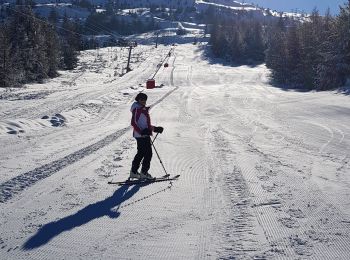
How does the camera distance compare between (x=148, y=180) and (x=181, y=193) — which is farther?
(x=148, y=180)

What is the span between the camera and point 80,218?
679 cm

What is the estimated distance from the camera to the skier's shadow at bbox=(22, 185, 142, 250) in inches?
234

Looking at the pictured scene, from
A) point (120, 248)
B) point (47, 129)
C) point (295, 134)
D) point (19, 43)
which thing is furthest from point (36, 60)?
point (120, 248)

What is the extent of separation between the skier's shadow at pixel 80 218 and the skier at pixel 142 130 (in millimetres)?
704

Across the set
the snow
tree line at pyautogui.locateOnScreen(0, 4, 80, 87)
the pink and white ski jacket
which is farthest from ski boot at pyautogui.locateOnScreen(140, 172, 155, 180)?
tree line at pyautogui.locateOnScreen(0, 4, 80, 87)

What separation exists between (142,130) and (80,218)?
2.59 metres

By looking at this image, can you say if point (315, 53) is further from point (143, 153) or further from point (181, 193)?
point (181, 193)

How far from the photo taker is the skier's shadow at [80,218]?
5945 millimetres

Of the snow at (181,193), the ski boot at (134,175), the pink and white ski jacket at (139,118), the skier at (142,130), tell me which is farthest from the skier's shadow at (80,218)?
the pink and white ski jacket at (139,118)

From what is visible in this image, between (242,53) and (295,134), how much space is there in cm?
8115

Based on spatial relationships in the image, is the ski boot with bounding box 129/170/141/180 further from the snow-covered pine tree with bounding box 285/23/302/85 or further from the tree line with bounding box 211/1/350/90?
the snow-covered pine tree with bounding box 285/23/302/85

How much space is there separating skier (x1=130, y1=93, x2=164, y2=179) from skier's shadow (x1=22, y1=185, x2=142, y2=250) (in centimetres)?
70

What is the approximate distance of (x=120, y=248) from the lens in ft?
18.9

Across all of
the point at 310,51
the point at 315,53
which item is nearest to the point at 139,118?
the point at 315,53
